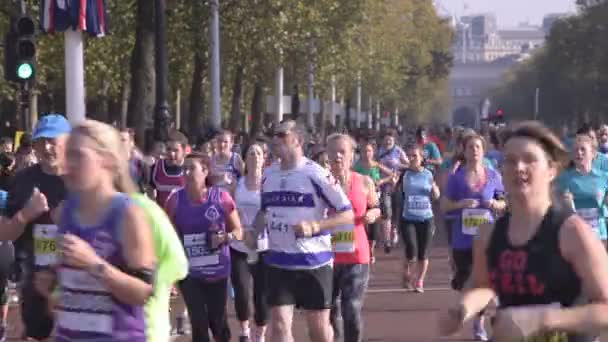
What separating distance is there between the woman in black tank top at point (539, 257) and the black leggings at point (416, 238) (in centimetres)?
1134

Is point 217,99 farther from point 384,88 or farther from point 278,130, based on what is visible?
point 384,88

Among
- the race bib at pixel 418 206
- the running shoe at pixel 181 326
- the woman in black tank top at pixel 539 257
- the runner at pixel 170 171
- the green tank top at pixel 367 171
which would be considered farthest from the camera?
the green tank top at pixel 367 171

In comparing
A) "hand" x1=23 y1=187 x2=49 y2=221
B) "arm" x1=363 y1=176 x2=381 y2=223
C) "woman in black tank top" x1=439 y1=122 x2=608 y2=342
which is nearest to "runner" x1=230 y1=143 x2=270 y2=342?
"arm" x1=363 y1=176 x2=381 y2=223

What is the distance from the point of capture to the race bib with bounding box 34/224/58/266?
9.85m

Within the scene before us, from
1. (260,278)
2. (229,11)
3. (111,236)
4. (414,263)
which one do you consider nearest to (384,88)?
(229,11)

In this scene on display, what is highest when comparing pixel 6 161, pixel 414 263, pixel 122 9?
pixel 122 9

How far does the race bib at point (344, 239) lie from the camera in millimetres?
11062

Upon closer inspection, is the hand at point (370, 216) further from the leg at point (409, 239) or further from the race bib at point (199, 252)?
the leg at point (409, 239)

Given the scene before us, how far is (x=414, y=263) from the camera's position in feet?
59.1

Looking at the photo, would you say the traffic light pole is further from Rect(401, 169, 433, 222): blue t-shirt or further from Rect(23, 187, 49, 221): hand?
Rect(23, 187, 49, 221): hand

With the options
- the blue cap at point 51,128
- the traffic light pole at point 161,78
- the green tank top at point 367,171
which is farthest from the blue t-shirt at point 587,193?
the traffic light pole at point 161,78

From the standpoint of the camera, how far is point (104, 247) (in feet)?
19.3

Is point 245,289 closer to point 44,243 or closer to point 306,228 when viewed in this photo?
point 306,228

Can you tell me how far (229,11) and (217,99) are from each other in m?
4.61
